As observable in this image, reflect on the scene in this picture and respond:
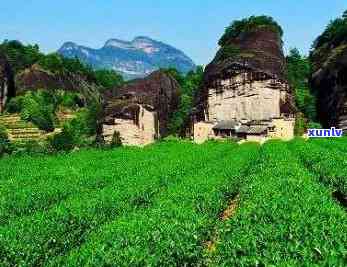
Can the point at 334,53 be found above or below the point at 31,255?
above

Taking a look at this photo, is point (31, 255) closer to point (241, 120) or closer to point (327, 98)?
point (241, 120)

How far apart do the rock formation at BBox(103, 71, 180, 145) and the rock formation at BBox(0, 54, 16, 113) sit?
30.7 meters

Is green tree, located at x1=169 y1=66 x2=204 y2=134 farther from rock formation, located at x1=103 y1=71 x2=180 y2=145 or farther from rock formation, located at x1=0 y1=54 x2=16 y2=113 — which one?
rock formation, located at x1=0 y1=54 x2=16 y2=113

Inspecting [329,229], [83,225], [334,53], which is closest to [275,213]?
[329,229]

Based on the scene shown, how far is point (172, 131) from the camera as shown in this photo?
9819 centimetres

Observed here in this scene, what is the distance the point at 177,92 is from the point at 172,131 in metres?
11.6

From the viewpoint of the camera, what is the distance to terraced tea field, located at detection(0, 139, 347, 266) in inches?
529

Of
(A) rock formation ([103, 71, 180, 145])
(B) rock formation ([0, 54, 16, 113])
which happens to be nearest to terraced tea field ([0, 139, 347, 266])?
(A) rock formation ([103, 71, 180, 145])

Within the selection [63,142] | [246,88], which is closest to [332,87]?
[246,88]

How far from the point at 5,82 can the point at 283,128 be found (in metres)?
60.0

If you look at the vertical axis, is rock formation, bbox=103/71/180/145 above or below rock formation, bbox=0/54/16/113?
below

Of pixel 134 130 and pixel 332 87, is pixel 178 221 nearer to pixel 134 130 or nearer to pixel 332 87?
pixel 134 130

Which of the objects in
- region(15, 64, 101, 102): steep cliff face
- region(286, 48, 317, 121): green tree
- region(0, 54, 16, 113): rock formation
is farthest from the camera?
region(15, 64, 101, 102): steep cliff face

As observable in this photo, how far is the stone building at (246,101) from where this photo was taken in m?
80.6
